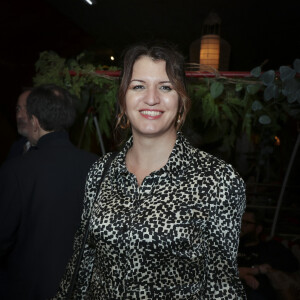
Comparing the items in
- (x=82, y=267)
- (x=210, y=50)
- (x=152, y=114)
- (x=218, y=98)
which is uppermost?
(x=210, y=50)

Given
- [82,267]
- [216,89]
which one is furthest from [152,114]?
[216,89]

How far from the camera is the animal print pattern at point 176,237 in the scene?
1.16 m

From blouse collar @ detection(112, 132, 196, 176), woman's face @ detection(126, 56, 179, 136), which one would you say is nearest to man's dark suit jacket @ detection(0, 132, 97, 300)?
blouse collar @ detection(112, 132, 196, 176)

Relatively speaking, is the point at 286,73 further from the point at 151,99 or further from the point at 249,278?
the point at 249,278

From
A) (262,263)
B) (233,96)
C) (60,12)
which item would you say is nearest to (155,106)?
(233,96)

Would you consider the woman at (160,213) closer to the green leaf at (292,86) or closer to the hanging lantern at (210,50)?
the green leaf at (292,86)

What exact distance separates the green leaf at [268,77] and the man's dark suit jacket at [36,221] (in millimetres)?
1338

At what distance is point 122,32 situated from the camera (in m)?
6.24

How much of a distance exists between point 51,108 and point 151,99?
3.23ft

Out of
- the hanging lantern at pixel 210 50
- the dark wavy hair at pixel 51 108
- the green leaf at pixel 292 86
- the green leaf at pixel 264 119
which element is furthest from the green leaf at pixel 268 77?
the hanging lantern at pixel 210 50

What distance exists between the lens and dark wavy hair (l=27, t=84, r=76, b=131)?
6.80 ft

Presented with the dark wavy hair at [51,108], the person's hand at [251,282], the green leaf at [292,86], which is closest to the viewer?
the dark wavy hair at [51,108]

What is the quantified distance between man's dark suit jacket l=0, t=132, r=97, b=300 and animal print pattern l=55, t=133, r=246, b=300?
0.62 meters

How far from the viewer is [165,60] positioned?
136 centimetres
